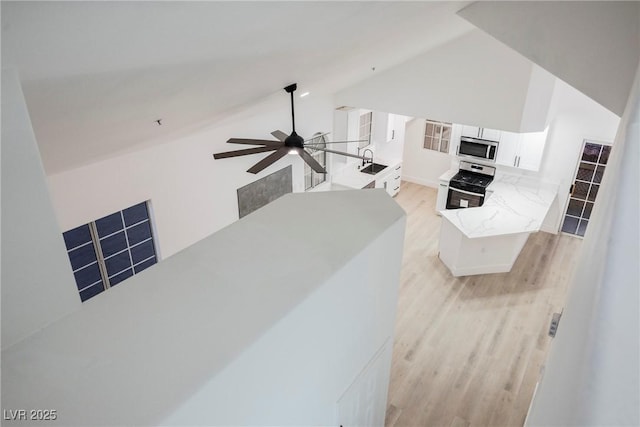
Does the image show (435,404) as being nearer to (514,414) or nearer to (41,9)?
(514,414)

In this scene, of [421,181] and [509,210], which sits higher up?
[509,210]

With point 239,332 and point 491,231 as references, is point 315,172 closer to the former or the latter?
point 491,231

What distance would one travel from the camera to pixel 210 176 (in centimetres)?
507

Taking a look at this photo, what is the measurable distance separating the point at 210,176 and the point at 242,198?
66cm

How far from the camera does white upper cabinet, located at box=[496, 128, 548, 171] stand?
255 inches

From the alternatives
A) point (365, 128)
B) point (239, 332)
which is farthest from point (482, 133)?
point (239, 332)

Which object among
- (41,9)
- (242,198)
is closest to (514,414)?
(242,198)

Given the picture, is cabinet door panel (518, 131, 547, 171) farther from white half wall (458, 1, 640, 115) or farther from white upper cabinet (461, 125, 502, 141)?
white half wall (458, 1, 640, 115)

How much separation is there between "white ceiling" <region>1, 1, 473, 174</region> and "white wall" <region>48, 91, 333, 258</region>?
0.36 m

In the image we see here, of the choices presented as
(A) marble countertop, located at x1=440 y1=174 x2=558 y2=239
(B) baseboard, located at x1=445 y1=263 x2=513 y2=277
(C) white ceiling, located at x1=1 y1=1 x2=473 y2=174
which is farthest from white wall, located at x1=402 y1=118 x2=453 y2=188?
(C) white ceiling, located at x1=1 y1=1 x2=473 y2=174

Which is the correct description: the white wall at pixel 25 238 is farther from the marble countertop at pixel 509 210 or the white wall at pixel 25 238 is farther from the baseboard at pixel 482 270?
the baseboard at pixel 482 270

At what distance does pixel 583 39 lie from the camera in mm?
2797

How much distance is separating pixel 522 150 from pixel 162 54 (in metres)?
6.27

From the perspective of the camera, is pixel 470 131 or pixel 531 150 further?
pixel 470 131
